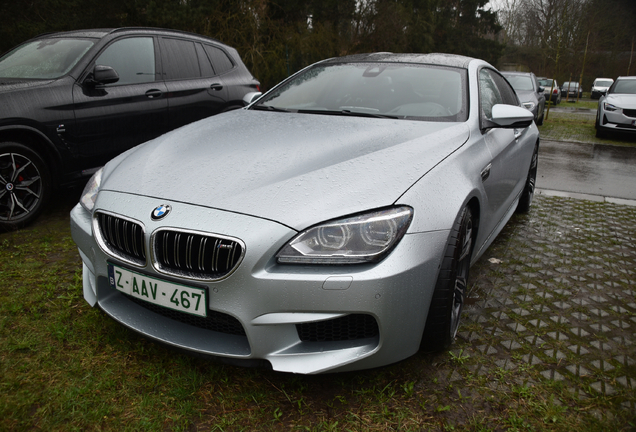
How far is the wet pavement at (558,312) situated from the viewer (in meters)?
2.22

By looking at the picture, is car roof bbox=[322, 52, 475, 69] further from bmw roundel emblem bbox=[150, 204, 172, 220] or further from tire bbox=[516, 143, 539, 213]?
bmw roundel emblem bbox=[150, 204, 172, 220]

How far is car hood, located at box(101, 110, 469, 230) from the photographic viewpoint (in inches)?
74.6

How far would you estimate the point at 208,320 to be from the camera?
1.96 meters

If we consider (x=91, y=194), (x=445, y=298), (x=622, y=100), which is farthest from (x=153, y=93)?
(x=622, y=100)

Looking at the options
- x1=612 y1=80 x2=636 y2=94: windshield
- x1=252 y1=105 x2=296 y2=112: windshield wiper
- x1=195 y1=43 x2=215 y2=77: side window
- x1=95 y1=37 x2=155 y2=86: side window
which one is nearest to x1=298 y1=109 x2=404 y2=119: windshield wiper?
x1=252 y1=105 x2=296 y2=112: windshield wiper

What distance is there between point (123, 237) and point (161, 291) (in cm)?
A: 31

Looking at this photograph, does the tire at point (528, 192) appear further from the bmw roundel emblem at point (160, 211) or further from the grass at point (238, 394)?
the bmw roundel emblem at point (160, 211)

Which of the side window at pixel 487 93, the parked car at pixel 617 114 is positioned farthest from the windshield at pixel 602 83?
the side window at pixel 487 93

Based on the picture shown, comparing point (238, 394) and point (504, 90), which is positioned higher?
point (504, 90)

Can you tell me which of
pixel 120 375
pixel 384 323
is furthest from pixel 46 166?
pixel 384 323

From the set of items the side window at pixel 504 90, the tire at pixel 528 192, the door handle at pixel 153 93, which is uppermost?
the side window at pixel 504 90

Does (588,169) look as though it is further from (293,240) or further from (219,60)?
(293,240)

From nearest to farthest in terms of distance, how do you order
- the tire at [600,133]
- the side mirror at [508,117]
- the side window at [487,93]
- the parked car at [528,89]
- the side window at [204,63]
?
the side mirror at [508,117] → the side window at [487,93] → the side window at [204,63] → the tire at [600,133] → the parked car at [528,89]

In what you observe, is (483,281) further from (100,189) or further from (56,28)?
(56,28)
